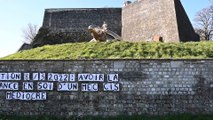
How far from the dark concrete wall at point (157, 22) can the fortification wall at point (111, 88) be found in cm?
1142

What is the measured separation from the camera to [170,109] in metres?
14.9

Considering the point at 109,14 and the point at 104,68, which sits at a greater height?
the point at 109,14

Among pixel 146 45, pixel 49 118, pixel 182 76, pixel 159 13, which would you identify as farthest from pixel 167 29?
pixel 49 118

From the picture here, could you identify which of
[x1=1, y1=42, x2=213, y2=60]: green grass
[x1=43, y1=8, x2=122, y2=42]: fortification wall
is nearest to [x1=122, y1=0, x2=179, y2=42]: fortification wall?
[x1=43, y1=8, x2=122, y2=42]: fortification wall

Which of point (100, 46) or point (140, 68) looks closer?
point (140, 68)

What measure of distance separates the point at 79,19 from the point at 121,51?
15.9 meters

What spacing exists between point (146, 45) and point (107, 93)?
20.1 feet

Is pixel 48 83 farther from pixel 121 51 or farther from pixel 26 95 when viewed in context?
pixel 121 51

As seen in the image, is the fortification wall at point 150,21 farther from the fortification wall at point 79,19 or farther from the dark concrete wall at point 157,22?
the fortification wall at point 79,19

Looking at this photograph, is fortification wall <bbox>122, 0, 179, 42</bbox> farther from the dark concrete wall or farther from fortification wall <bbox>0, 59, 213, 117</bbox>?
fortification wall <bbox>0, 59, 213, 117</bbox>

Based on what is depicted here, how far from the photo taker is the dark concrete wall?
27.3 metres

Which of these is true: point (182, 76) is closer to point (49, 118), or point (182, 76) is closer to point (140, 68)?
point (140, 68)

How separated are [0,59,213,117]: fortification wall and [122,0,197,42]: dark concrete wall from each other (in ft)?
37.5

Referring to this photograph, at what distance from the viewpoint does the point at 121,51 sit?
19.6 m
